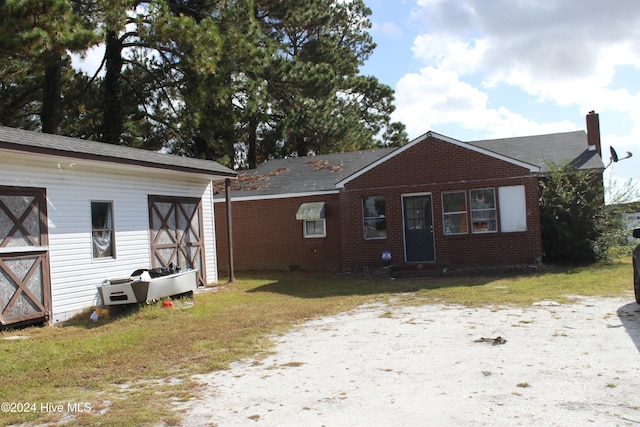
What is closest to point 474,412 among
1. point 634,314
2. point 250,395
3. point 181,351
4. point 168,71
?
point 250,395

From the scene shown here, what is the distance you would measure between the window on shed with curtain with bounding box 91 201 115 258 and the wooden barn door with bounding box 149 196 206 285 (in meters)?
1.25

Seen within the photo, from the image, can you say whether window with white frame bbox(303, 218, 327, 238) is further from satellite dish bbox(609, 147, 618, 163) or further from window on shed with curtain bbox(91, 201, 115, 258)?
satellite dish bbox(609, 147, 618, 163)

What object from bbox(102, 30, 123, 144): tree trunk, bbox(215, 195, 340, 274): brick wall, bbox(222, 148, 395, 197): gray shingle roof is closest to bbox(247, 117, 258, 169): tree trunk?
bbox(222, 148, 395, 197): gray shingle roof

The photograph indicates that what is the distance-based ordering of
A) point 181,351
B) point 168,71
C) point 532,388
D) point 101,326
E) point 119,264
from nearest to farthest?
point 532,388
point 181,351
point 101,326
point 119,264
point 168,71

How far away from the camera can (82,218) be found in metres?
11.7

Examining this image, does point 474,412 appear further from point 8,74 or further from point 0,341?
point 8,74

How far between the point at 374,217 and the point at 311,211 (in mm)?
2559

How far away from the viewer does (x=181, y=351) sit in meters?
7.79

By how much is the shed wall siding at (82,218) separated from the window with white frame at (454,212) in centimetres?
833

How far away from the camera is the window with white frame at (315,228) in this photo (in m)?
19.6

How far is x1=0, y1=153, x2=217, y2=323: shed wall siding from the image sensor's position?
1089cm

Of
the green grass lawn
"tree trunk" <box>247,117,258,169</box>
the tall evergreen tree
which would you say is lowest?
the green grass lawn

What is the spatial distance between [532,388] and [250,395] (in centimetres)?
281

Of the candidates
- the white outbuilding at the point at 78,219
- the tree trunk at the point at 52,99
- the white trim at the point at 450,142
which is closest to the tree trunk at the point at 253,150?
the tree trunk at the point at 52,99
